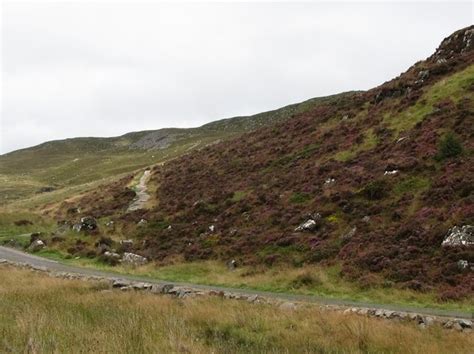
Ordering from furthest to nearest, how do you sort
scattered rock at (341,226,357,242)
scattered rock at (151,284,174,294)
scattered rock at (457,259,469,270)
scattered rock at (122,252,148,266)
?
1. scattered rock at (122,252,148,266)
2. scattered rock at (341,226,357,242)
3. scattered rock at (457,259,469,270)
4. scattered rock at (151,284,174,294)

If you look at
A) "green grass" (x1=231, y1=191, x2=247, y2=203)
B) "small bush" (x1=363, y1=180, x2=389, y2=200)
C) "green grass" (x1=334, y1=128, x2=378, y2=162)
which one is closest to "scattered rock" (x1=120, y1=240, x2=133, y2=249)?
"green grass" (x1=231, y1=191, x2=247, y2=203)

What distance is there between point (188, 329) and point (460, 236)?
13.9m

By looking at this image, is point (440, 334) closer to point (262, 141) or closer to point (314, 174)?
point (314, 174)

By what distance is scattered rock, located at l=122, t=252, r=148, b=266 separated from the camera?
2895 centimetres

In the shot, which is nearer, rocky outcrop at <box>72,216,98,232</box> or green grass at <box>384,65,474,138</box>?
green grass at <box>384,65,474,138</box>

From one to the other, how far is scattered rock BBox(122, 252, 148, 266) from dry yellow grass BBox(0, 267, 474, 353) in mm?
13554

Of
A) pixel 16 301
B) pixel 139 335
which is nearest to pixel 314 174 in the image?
pixel 16 301

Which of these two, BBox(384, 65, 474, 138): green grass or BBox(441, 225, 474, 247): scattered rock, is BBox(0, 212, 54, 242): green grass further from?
BBox(441, 225, 474, 247): scattered rock

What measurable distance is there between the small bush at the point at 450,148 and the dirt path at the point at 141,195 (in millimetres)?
26892

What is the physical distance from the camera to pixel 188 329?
34.3ft

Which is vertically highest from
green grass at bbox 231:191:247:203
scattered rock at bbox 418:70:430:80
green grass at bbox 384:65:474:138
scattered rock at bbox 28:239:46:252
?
scattered rock at bbox 418:70:430:80

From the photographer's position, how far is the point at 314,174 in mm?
34656

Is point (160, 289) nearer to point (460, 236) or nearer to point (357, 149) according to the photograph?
point (460, 236)

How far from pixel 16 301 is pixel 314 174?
80.0 feet
